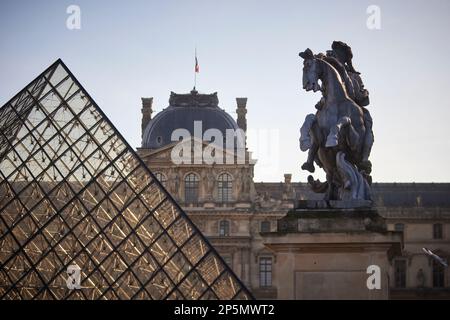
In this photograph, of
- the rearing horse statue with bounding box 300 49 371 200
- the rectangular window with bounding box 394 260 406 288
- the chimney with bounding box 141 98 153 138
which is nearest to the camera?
the rearing horse statue with bounding box 300 49 371 200

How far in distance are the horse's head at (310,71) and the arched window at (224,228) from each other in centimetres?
4572

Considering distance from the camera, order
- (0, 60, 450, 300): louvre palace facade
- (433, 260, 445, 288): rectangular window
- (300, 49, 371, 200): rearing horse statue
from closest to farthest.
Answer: (300, 49, 371, 200): rearing horse statue → (0, 60, 450, 300): louvre palace facade → (433, 260, 445, 288): rectangular window

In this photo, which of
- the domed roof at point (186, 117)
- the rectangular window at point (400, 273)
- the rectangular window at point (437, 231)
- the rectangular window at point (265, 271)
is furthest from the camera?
the rectangular window at point (400, 273)

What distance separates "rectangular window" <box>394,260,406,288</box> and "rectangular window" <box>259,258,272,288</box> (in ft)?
25.3

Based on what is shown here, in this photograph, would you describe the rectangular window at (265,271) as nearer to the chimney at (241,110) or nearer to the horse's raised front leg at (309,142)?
the chimney at (241,110)

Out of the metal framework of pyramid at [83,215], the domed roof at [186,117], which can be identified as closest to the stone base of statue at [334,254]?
the metal framework of pyramid at [83,215]

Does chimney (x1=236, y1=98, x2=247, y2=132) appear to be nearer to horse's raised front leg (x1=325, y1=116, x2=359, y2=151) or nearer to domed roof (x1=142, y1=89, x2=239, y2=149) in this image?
domed roof (x1=142, y1=89, x2=239, y2=149)

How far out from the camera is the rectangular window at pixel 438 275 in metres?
60.6

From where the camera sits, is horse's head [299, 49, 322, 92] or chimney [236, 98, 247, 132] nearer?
horse's head [299, 49, 322, 92]

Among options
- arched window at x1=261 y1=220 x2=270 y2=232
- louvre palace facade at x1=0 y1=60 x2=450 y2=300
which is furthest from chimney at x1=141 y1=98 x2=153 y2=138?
louvre palace facade at x1=0 y1=60 x2=450 y2=300

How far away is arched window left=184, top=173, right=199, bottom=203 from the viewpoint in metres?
57.8

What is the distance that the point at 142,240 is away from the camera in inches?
759

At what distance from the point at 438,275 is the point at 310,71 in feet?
167

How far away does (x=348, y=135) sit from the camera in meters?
11.8
